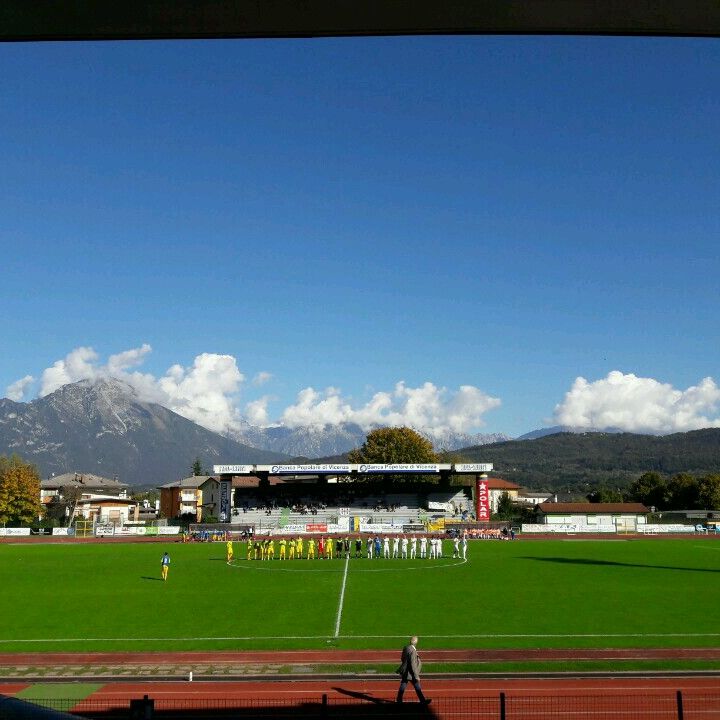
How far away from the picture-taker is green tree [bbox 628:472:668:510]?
120 m

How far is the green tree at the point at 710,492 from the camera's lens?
104 meters

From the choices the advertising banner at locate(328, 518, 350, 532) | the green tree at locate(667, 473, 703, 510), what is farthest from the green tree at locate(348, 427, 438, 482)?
the green tree at locate(667, 473, 703, 510)

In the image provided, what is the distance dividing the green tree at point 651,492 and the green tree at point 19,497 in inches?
3608

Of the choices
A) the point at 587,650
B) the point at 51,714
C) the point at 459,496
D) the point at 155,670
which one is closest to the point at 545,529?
the point at 459,496

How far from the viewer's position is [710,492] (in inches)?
4154

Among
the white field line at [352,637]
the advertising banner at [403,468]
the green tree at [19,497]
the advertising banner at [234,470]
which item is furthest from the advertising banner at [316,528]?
the white field line at [352,637]

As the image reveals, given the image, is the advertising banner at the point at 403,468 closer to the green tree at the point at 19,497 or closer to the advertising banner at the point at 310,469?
the advertising banner at the point at 310,469

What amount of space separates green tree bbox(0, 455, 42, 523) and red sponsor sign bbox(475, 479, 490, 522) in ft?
155

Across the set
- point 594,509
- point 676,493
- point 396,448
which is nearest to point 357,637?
point 594,509

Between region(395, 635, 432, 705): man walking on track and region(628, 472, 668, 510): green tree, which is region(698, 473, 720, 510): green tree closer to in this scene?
region(628, 472, 668, 510): green tree

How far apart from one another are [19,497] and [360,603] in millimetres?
69234

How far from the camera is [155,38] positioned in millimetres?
4625

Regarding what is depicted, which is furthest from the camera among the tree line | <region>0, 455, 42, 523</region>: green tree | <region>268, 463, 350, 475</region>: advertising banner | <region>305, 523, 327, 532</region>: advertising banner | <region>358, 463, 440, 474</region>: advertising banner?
the tree line

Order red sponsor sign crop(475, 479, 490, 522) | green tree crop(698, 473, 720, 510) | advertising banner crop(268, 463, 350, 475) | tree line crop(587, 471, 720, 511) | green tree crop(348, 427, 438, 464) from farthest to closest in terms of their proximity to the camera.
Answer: green tree crop(348, 427, 438, 464) < tree line crop(587, 471, 720, 511) < green tree crop(698, 473, 720, 510) < advertising banner crop(268, 463, 350, 475) < red sponsor sign crop(475, 479, 490, 522)
